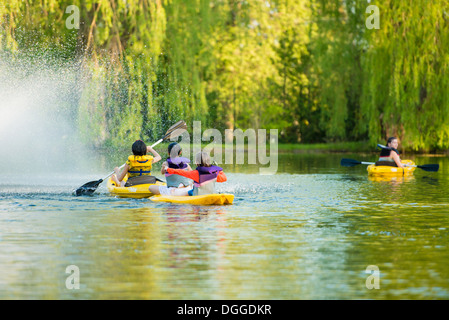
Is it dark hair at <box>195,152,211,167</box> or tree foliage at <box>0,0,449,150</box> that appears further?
tree foliage at <box>0,0,449,150</box>

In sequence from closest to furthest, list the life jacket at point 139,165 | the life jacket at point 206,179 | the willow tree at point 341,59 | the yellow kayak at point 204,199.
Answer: the yellow kayak at point 204,199, the life jacket at point 206,179, the life jacket at point 139,165, the willow tree at point 341,59

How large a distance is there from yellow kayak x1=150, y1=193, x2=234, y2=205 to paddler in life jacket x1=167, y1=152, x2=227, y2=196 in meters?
0.20

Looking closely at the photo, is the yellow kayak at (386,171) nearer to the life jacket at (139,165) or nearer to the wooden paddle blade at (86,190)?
the life jacket at (139,165)

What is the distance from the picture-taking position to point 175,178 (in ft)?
51.7

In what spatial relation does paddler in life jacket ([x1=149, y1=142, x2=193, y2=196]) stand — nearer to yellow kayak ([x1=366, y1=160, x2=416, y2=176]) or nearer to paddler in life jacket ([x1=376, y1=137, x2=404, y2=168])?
yellow kayak ([x1=366, y1=160, x2=416, y2=176])

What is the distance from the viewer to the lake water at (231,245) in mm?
7730

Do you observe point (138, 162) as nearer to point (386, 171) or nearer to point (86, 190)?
A: point (86, 190)

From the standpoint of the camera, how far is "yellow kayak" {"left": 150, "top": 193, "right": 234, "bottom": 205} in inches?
579

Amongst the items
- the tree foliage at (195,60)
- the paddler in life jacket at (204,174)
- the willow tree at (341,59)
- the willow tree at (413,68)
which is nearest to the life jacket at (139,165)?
the paddler in life jacket at (204,174)

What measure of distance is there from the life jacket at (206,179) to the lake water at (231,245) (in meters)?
0.44

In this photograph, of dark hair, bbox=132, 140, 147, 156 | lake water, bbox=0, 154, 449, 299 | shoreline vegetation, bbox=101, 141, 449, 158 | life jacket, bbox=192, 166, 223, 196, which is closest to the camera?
lake water, bbox=0, 154, 449, 299

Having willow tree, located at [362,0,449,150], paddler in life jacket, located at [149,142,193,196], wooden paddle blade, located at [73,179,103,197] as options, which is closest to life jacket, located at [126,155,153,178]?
paddler in life jacket, located at [149,142,193,196]

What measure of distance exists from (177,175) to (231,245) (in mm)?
5757
